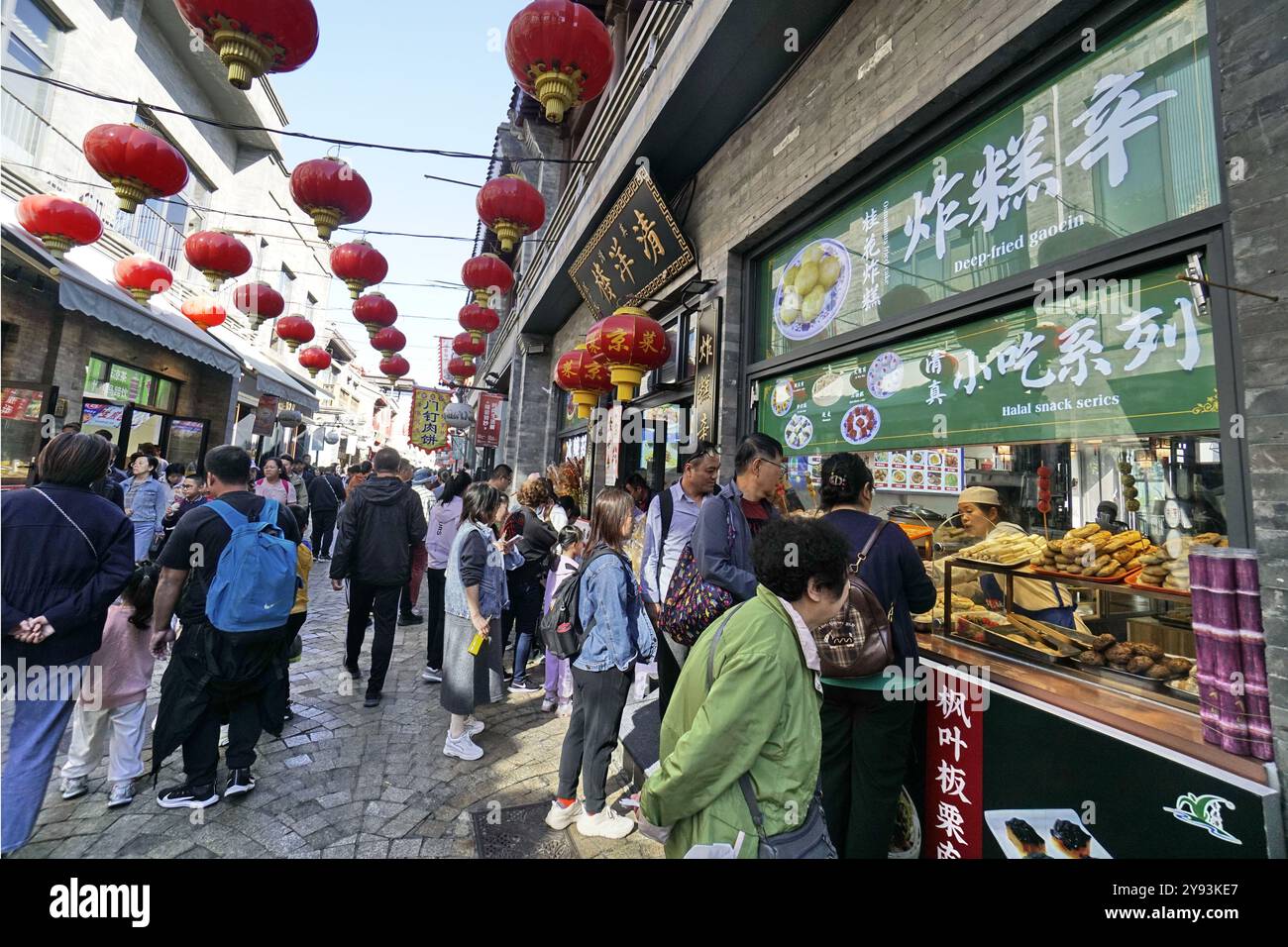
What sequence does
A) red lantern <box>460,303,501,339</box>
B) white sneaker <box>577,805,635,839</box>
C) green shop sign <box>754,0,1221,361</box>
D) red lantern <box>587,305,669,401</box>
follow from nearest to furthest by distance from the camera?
green shop sign <box>754,0,1221,361</box>
white sneaker <box>577,805,635,839</box>
red lantern <box>587,305,669,401</box>
red lantern <box>460,303,501,339</box>

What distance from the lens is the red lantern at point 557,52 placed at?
12.6ft

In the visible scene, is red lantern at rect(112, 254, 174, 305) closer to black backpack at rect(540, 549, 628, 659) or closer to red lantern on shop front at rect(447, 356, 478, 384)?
red lantern on shop front at rect(447, 356, 478, 384)

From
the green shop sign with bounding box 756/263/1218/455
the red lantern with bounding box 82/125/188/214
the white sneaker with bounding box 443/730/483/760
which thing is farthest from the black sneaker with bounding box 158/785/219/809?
the red lantern with bounding box 82/125/188/214

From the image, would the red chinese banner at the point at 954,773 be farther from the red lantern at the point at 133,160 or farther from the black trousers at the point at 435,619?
the red lantern at the point at 133,160

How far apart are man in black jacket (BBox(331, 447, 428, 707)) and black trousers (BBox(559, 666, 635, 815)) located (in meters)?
2.32

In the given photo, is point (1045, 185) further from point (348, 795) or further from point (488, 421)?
point (488, 421)

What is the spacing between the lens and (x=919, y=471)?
3873mm

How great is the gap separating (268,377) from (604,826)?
15937 millimetres

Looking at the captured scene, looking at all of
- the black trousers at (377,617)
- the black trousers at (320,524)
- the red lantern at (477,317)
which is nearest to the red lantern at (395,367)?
the red lantern at (477,317)

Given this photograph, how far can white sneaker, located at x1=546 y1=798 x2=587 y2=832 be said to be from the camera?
3.02 meters

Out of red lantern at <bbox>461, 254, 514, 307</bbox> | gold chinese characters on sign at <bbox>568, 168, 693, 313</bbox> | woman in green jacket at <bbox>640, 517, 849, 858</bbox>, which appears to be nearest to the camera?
woman in green jacket at <bbox>640, 517, 849, 858</bbox>
